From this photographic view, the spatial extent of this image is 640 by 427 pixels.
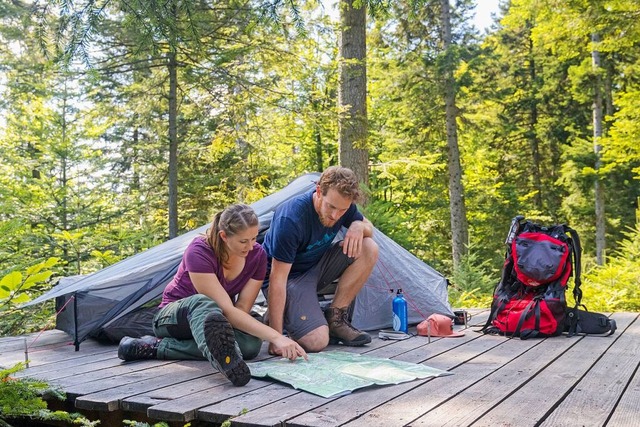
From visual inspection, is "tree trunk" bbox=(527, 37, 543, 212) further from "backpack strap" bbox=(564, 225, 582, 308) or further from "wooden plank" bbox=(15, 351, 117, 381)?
"wooden plank" bbox=(15, 351, 117, 381)

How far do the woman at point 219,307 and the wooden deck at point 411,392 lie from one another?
9cm

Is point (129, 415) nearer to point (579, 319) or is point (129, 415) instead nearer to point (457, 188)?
point (579, 319)

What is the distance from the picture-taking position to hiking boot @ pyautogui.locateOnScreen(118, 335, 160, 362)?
293 cm

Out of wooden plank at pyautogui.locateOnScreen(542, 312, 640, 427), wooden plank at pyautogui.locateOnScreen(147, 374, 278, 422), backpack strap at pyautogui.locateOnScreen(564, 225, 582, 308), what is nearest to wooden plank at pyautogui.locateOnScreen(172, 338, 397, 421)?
wooden plank at pyautogui.locateOnScreen(147, 374, 278, 422)

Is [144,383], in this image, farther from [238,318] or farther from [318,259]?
[318,259]

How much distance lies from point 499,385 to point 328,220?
4.08 feet

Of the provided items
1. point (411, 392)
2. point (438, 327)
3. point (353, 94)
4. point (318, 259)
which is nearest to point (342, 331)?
point (318, 259)

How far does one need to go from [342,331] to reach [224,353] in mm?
1083

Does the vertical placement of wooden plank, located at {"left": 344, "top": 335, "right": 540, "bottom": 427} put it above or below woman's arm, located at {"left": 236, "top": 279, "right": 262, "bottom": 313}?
below

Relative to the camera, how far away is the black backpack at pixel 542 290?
349 cm

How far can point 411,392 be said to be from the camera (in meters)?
2.27

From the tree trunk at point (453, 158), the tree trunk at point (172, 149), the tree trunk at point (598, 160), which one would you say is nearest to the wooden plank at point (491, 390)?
→ the tree trunk at point (172, 149)

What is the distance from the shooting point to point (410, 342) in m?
3.43

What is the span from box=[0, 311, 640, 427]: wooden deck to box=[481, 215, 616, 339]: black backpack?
0.82 feet
